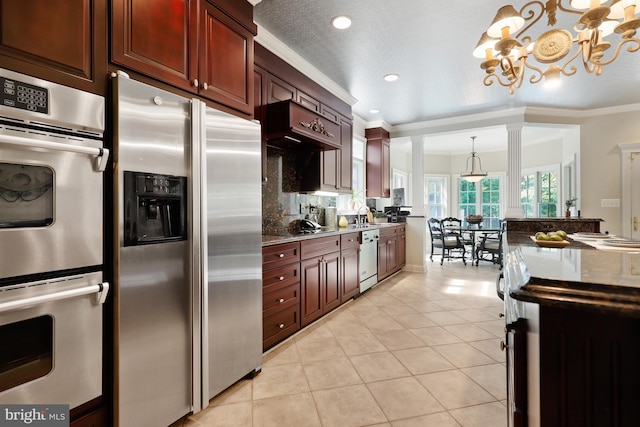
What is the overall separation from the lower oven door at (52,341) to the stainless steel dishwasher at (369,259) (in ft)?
10.0

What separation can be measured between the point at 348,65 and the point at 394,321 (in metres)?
2.78

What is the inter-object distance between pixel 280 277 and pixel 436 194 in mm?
7271

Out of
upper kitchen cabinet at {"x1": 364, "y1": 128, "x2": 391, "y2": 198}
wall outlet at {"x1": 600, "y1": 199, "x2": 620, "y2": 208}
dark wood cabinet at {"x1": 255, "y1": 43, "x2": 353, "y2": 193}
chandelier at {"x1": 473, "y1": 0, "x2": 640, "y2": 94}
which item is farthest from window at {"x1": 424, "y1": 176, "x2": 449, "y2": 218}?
chandelier at {"x1": 473, "y1": 0, "x2": 640, "y2": 94}

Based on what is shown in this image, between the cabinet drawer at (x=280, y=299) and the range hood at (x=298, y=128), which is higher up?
the range hood at (x=298, y=128)

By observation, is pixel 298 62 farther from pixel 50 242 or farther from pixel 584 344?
pixel 584 344

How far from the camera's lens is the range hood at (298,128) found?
2.72m

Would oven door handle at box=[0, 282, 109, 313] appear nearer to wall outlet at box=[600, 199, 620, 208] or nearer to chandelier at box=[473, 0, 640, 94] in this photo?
chandelier at box=[473, 0, 640, 94]

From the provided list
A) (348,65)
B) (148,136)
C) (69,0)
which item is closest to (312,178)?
(348,65)

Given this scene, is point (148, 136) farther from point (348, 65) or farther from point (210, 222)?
point (348, 65)

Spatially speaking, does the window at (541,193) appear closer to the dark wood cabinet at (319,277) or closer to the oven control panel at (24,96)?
the dark wood cabinet at (319,277)

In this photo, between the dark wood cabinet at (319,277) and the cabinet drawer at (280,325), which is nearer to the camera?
the cabinet drawer at (280,325)

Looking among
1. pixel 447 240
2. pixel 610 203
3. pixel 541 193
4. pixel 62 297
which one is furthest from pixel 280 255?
pixel 541 193

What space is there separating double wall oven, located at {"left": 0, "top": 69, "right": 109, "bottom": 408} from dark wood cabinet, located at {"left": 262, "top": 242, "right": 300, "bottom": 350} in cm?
117

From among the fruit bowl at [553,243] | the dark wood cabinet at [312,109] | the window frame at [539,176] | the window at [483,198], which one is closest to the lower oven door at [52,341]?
the dark wood cabinet at [312,109]
